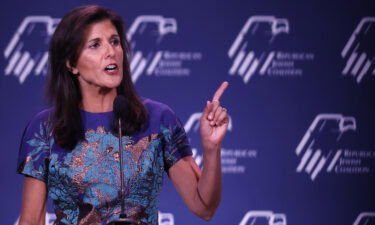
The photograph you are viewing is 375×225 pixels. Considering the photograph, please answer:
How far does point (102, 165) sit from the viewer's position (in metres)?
1.84

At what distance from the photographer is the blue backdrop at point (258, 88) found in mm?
3268

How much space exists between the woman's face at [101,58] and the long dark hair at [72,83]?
0.07 ft

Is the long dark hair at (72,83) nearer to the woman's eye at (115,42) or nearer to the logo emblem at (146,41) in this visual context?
the woman's eye at (115,42)

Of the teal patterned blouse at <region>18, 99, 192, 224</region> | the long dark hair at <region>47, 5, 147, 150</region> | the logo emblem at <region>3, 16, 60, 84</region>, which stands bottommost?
the teal patterned blouse at <region>18, 99, 192, 224</region>

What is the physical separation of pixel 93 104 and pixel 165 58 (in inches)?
54.1

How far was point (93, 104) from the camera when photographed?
6.41 feet

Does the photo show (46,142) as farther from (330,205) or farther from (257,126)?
(330,205)

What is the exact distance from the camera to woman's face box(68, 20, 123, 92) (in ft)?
6.11

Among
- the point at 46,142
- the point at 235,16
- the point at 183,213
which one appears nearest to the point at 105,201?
the point at 46,142

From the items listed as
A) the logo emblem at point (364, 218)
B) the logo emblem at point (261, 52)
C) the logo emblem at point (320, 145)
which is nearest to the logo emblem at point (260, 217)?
the logo emblem at point (320, 145)

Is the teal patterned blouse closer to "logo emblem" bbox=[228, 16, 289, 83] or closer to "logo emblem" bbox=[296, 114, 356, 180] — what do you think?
"logo emblem" bbox=[228, 16, 289, 83]

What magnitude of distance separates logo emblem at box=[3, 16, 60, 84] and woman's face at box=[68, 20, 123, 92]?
1368 millimetres

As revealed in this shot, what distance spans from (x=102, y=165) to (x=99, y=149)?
54mm

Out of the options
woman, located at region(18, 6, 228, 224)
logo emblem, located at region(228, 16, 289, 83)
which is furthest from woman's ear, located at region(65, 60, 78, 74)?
logo emblem, located at region(228, 16, 289, 83)
